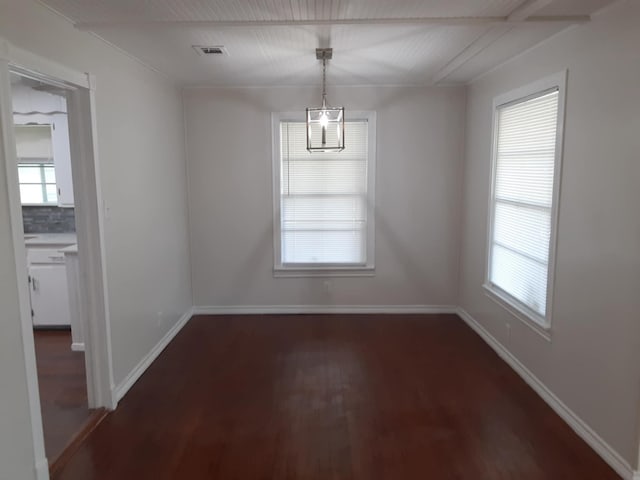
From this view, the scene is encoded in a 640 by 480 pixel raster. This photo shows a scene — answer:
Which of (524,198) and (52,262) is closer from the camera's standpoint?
(524,198)

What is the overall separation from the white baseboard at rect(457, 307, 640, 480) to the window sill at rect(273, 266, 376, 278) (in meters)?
1.45

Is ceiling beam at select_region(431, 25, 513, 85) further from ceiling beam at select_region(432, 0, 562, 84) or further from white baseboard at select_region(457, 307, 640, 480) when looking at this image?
white baseboard at select_region(457, 307, 640, 480)

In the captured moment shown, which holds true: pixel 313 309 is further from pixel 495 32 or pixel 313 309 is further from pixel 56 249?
pixel 495 32

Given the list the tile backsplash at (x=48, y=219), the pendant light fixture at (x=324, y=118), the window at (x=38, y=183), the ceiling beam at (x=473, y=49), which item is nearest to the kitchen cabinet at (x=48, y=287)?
the tile backsplash at (x=48, y=219)

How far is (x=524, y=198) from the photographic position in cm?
357

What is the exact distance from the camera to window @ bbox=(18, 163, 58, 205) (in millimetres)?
5133

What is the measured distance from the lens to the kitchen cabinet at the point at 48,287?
4410mm

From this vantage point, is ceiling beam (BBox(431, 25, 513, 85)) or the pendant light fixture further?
the pendant light fixture

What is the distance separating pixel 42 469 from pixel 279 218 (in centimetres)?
324

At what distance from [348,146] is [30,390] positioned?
3.72 meters

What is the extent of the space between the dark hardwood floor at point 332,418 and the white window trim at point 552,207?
52 centimetres

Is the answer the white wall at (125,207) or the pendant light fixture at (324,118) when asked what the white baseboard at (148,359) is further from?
the pendant light fixture at (324,118)

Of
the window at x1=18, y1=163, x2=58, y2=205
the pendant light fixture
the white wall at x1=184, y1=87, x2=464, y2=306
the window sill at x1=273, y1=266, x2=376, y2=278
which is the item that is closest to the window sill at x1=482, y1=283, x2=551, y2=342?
the white wall at x1=184, y1=87, x2=464, y2=306

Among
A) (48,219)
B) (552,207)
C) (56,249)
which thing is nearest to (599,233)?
(552,207)
